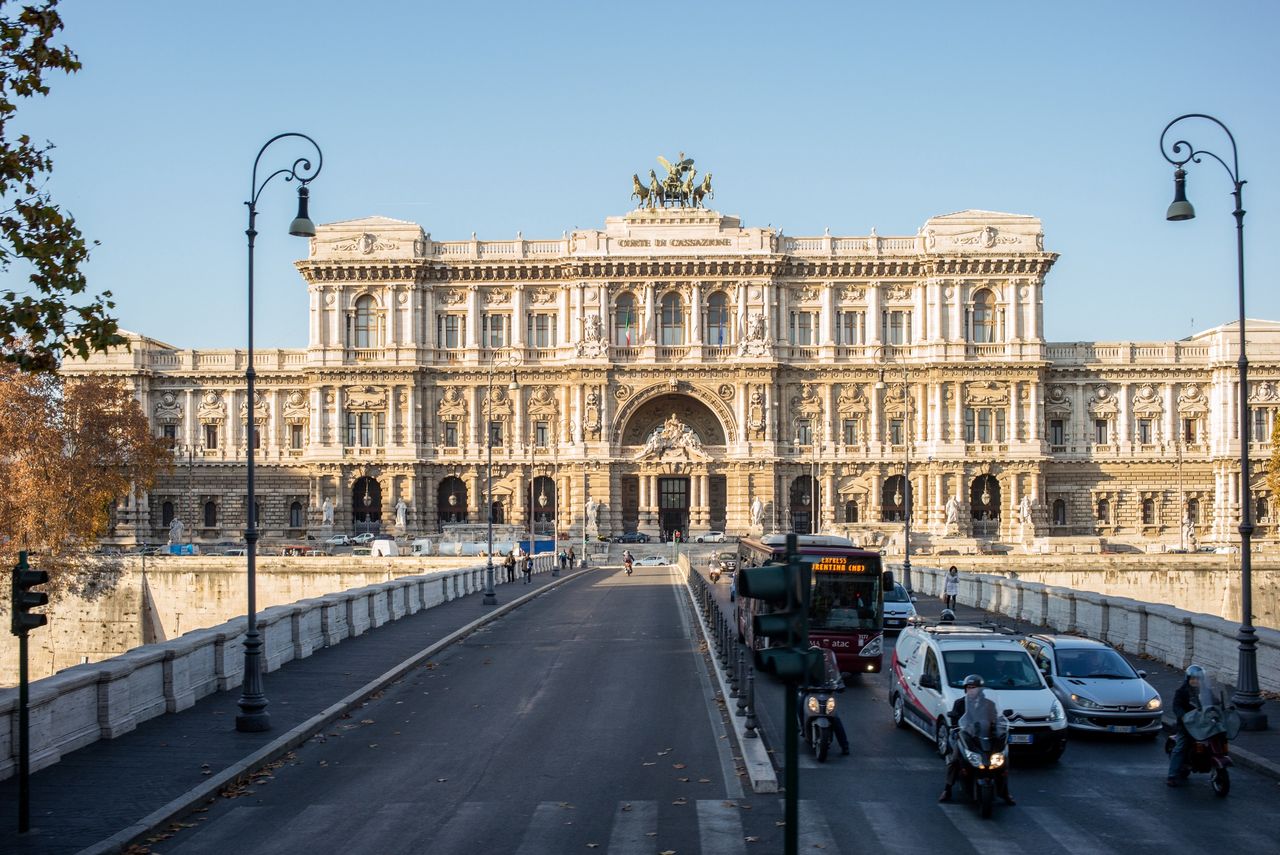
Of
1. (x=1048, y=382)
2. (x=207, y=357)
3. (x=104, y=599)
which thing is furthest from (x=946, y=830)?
(x=207, y=357)

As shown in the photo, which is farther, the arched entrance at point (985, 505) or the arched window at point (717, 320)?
the arched window at point (717, 320)

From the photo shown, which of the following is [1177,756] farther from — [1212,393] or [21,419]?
[1212,393]

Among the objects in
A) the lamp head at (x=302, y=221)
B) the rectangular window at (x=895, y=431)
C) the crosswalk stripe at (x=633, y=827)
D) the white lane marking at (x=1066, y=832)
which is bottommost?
the white lane marking at (x=1066, y=832)

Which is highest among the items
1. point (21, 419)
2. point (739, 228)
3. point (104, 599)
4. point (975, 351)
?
point (739, 228)

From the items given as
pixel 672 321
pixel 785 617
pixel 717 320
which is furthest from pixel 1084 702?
pixel 672 321

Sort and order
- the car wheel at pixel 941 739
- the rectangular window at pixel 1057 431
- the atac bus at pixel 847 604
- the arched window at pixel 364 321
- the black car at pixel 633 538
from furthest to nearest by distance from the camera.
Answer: the rectangular window at pixel 1057 431 < the arched window at pixel 364 321 < the black car at pixel 633 538 < the atac bus at pixel 847 604 < the car wheel at pixel 941 739

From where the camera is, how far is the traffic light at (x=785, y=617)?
37.3 feet

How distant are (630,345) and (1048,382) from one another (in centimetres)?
2919

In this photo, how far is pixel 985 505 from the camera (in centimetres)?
8950

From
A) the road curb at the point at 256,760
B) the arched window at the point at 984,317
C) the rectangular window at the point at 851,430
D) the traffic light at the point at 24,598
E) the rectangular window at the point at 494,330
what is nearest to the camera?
the road curb at the point at 256,760

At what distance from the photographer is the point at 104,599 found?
65875 mm

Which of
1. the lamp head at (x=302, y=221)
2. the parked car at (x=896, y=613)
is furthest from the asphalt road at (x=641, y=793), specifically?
the parked car at (x=896, y=613)

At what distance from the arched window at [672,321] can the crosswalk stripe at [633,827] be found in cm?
7514

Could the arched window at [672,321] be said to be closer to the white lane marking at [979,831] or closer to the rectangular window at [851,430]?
the rectangular window at [851,430]
